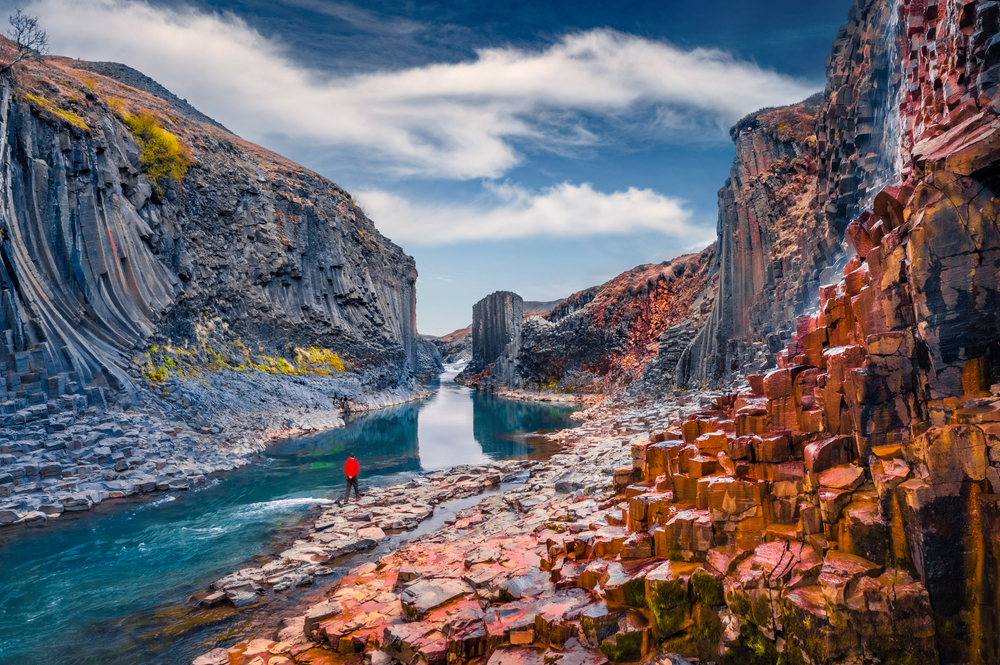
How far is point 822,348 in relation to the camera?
33.8 feet

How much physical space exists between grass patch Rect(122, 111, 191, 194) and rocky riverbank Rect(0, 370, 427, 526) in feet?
56.7

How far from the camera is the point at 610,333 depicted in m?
74.9

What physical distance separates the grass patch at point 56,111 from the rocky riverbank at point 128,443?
1607 cm

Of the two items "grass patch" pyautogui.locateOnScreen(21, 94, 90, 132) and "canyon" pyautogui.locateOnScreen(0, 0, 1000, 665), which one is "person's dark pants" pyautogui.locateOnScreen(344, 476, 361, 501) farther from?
"grass patch" pyautogui.locateOnScreen(21, 94, 90, 132)

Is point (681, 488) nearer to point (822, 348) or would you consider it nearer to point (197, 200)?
point (822, 348)

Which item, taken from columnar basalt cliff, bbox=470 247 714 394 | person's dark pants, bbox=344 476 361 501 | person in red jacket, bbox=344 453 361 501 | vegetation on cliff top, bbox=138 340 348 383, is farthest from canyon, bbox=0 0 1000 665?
columnar basalt cliff, bbox=470 247 714 394

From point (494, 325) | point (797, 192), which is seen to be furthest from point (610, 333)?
point (797, 192)

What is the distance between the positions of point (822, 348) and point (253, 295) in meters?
49.6

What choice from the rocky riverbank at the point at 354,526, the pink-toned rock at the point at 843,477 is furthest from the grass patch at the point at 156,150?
the pink-toned rock at the point at 843,477

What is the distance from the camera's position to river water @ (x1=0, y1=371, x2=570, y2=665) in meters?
12.0

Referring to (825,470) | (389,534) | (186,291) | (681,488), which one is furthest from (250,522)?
(186,291)

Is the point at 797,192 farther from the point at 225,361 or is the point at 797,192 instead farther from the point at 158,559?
the point at 225,361

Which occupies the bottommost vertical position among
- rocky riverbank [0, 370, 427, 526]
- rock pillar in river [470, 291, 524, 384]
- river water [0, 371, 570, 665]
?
river water [0, 371, 570, 665]

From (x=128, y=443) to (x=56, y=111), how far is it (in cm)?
1983
